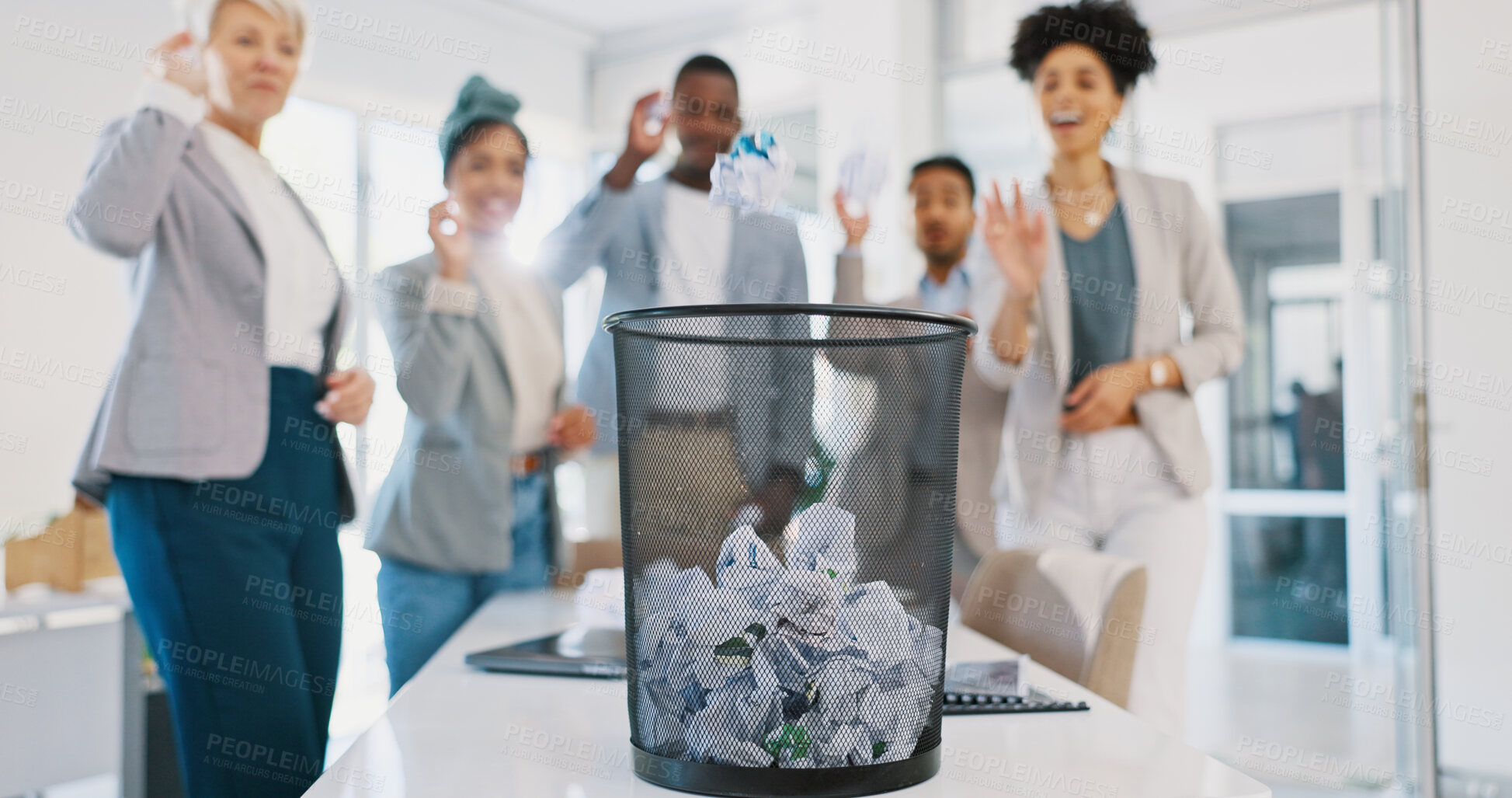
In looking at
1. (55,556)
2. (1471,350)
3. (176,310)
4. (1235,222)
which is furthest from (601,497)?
(176,310)

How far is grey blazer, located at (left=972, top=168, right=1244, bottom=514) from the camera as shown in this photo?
2.33 m

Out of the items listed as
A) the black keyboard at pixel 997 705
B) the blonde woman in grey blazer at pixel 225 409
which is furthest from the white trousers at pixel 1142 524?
the blonde woman in grey blazer at pixel 225 409

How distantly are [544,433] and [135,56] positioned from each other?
292 cm

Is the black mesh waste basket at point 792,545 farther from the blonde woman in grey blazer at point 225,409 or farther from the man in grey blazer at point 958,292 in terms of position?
the man in grey blazer at point 958,292

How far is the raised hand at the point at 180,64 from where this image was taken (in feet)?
Answer: 5.55

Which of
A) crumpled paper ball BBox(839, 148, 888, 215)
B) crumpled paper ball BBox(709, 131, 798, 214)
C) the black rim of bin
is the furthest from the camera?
crumpled paper ball BBox(839, 148, 888, 215)

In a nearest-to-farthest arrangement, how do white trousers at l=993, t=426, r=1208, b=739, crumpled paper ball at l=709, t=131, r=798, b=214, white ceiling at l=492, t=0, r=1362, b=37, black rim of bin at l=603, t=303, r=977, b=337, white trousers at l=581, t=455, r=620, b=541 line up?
black rim of bin at l=603, t=303, r=977, b=337, crumpled paper ball at l=709, t=131, r=798, b=214, white trousers at l=993, t=426, r=1208, b=739, white trousers at l=581, t=455, r=620, b=541, white ceiling at l=492, t=0, r=1362, b=37

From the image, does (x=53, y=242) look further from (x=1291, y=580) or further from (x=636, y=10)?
(x=1291, y=580)

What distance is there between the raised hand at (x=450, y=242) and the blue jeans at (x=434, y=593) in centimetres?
43

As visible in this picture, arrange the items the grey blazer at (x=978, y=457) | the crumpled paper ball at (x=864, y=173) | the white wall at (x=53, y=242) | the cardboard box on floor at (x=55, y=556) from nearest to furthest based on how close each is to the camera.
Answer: the crumpled paper ball at (x=864, y=173) → the cardboard box on floor at (x=55, y=556) → the grey blazer at (x=978, y=457) → the white wall at (x=53, y=242)

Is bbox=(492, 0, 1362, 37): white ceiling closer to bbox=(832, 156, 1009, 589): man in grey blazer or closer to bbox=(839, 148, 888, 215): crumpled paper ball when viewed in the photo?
bbox=(832, 156, 1009, 589): man in grey blazer

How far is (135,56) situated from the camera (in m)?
4.07

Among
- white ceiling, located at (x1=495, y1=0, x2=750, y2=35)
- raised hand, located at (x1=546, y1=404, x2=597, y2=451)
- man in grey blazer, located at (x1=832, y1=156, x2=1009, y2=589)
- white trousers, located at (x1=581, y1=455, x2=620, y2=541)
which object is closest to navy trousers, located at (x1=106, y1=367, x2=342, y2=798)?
raised hand, located at (x1=546, y1=404, x2=597, y2=451)

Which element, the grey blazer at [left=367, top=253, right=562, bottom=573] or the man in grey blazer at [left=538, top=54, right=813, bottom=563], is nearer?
the grey blazer at [left=367, top=253, right=562, bottom=573]
